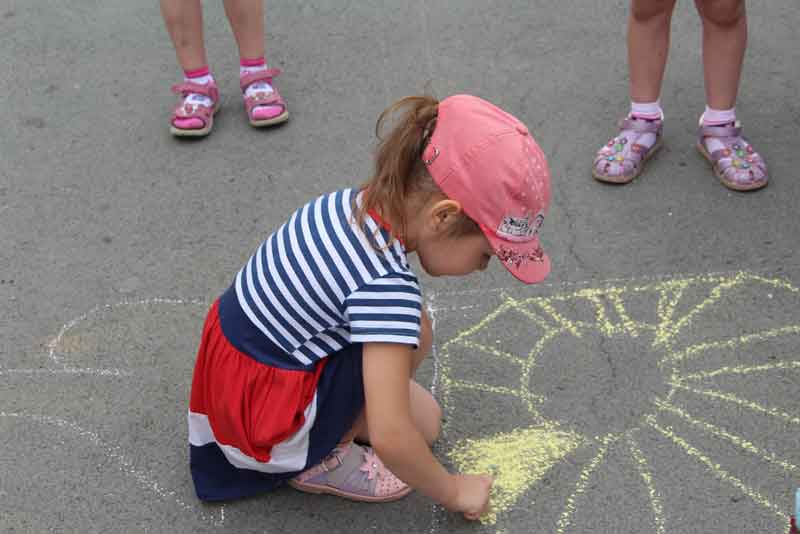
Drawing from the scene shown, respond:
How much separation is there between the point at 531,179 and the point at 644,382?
0.81 meters

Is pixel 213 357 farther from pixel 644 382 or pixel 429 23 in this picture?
pixel 429 23

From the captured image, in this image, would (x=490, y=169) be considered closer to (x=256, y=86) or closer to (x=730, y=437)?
(x=730, y=437)

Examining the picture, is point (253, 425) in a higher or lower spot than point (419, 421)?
higher

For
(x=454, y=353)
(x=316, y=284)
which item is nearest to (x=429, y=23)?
(x=454, y=353)

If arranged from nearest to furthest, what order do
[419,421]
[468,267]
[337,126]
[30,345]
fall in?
[468,267] → [419,421] → [30,345] → [337,126]

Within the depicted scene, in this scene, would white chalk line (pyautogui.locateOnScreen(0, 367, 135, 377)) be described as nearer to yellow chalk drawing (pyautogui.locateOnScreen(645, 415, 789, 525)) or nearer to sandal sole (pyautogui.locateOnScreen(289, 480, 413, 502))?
sandal sole (pyautogui.locateOnScreen(289, 480, 413, 502))

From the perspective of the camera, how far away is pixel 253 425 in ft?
6.19

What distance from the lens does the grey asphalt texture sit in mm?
2070

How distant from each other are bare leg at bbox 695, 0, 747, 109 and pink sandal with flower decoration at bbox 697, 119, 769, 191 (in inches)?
2.9

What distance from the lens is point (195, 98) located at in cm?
318

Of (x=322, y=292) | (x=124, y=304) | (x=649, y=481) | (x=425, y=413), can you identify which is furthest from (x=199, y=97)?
(x=649, y=481)

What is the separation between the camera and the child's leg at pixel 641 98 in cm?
277

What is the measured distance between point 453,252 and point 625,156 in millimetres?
1282

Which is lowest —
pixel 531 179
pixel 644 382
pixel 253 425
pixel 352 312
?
pixel 644 382
